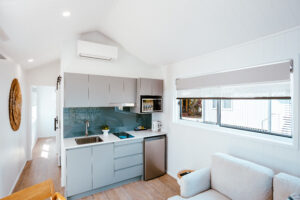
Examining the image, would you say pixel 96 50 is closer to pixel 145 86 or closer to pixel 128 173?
pixel 145 86

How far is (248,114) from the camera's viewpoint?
91.7 inches

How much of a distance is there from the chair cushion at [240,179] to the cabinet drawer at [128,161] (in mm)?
1455

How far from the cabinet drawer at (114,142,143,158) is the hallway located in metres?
1.14

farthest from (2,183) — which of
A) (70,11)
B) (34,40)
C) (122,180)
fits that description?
(70,11)

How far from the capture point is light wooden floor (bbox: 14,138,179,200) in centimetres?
273

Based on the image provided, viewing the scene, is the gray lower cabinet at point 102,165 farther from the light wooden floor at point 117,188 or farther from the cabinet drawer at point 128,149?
the light wooden floor at point 117,188

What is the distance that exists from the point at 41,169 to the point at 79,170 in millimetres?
1798

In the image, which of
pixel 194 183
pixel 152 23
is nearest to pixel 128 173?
pixel 194 183

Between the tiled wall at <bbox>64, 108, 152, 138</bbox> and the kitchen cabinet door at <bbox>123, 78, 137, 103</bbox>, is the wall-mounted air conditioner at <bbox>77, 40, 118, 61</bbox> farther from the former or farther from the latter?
the tiled wall at <bbox>64, 108, 152, 138</bbox>

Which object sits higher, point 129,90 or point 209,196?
point 129,90

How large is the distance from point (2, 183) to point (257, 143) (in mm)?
3461

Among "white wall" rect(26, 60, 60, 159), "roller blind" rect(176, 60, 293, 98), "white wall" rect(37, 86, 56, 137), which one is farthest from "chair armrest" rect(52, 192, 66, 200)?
"white wall" rect(37, 86, 56, 137)

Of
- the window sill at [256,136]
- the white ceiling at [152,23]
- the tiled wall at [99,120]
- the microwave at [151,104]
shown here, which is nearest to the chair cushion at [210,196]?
the window sill at [256,136]

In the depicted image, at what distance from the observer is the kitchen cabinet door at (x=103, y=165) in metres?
2.76
